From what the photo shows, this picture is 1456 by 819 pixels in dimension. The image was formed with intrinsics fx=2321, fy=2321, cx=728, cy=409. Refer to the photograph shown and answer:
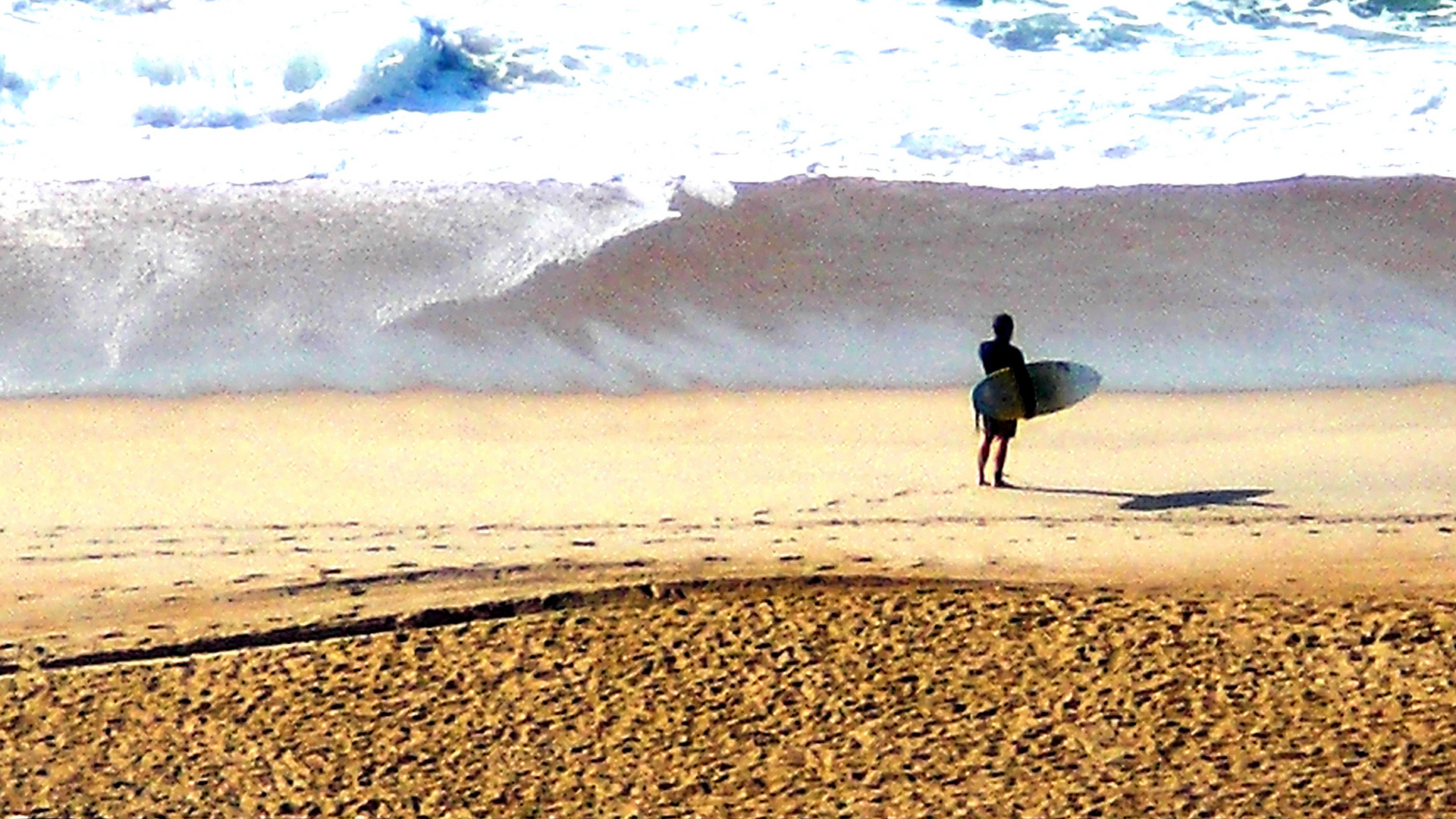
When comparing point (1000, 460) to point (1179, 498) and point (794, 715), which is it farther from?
point (794, 715)

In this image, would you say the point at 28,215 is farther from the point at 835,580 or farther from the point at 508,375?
the point at 835,580

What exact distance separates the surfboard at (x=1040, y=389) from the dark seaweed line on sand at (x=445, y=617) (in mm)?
1486

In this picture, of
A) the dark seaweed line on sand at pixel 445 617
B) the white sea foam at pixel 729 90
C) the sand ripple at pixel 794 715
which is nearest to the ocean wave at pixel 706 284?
the white sea foam at pixel 729 90

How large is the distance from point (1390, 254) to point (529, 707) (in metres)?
6.79

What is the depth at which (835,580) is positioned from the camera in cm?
784

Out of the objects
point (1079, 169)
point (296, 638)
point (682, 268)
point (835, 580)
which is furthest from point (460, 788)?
point (1079, 169)

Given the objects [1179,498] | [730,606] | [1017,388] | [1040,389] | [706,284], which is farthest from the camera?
Result: [706,284]

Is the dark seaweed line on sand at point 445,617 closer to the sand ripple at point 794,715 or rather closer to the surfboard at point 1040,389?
the sand ripple at point 794,715

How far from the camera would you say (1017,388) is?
930 cm

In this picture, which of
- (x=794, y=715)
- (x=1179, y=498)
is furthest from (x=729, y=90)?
(x=794, y=715)

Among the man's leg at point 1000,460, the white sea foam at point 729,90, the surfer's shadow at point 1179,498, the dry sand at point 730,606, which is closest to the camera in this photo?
the dry sand at point 730,606

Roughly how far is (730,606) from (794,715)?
0.90 m

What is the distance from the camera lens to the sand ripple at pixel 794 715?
6160 mm

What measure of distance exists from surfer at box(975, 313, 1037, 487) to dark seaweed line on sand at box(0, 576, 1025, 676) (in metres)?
1.42
